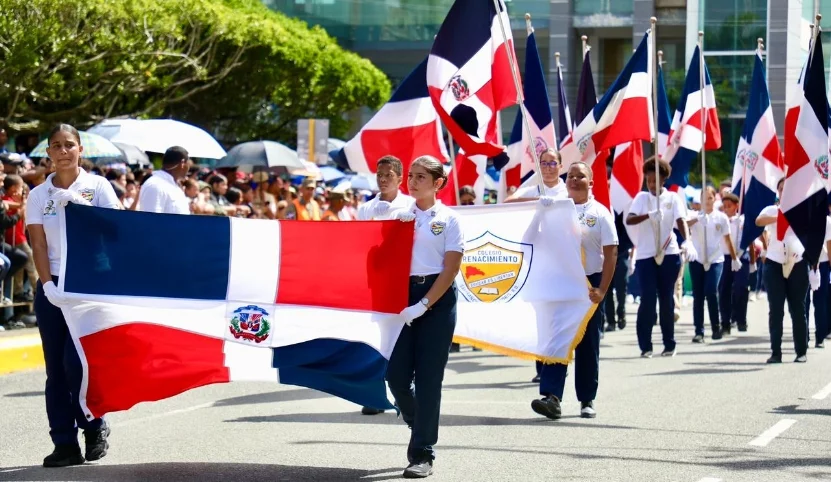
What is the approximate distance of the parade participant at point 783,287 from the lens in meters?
14.1

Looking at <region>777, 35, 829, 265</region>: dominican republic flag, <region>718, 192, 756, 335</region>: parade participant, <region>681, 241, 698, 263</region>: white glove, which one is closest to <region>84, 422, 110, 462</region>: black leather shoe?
Answer: <region>777, 35, 829, 265</region>: dominican republic flag

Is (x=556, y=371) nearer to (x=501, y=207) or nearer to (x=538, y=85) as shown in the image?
(x=501, y=207)

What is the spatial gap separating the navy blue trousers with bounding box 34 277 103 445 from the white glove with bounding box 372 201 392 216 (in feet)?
10.1

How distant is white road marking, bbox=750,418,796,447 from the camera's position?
9164 millimetres

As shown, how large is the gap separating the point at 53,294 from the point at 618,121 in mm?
8189

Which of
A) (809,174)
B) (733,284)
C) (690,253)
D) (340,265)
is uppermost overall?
(809,174)

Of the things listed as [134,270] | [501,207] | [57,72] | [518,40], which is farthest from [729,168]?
[134,270]

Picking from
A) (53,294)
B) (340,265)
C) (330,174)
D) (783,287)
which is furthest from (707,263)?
(330,174)

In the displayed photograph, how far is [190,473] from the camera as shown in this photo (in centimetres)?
773

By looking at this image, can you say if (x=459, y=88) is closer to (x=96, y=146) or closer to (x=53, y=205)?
(x=53, y=205)

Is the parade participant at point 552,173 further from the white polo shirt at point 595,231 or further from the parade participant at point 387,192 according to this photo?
the parade participant at point 387,192

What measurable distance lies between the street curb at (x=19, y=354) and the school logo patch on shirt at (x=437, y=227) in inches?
270

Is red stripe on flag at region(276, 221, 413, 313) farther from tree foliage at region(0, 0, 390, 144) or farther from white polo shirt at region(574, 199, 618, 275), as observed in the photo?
tree foliage at region(0, 0, 390, 144)

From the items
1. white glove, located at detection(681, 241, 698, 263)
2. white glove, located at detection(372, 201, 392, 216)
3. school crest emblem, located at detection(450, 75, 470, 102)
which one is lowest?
white glove, located at detection(681, 241, 698, 263)
